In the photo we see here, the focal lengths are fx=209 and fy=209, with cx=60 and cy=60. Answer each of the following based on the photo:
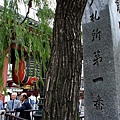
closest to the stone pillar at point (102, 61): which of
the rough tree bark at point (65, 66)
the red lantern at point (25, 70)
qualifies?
the rough tree bark at point (65, 66)

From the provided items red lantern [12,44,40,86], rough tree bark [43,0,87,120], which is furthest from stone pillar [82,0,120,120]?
red lantern [12,44,40,86]

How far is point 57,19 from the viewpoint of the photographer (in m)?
2.28

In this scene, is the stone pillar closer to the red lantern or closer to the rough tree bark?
the rough tree bark

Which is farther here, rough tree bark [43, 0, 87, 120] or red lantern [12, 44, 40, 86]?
red lantern [12, 44, 40, 86]

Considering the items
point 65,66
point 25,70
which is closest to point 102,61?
point 65,66

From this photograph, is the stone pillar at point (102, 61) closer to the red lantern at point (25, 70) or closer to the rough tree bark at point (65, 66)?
the rough tree bark at point (65, 66)

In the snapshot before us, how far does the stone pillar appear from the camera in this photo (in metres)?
2.17

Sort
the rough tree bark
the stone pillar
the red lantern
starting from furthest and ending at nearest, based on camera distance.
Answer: the red lantern
the stone pillar
the rough tree bark

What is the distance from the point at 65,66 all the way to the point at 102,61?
17.3 inches

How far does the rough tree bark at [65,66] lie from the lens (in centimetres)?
204

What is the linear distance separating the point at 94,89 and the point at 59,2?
1.04m

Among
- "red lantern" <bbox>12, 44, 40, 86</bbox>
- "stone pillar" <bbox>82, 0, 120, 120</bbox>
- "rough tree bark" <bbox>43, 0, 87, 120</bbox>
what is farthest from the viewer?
"red lantern" <bbox>12, 44, 40, 86</bbox>

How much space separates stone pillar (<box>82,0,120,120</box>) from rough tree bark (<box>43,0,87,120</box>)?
0.83 ft

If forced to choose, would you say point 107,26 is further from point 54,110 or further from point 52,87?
point 54,110
